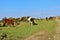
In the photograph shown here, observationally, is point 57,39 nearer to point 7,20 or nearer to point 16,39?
point 16,39

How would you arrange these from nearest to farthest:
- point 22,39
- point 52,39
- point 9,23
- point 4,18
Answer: point 52,39 → point 22,39 → point 9,23 → point 4,18

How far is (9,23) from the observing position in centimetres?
3647

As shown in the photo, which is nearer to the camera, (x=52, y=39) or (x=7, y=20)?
(x=52, y=39)

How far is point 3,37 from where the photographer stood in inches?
664

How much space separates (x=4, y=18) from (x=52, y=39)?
24422 millimetres

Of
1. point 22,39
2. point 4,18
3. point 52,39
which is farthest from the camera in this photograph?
point 4,18

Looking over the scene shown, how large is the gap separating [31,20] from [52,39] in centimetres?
2431

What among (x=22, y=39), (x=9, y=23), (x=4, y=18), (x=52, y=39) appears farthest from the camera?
(x=4, y=18)

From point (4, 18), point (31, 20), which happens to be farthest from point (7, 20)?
point (31, 20)

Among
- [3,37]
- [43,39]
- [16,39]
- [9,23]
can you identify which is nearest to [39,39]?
[43,39]

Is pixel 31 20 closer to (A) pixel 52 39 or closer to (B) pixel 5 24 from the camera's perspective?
(B) pixel 5 24

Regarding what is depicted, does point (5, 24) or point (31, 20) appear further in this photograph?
point (31, 20)

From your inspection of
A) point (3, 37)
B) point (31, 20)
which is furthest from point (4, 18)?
point (3, 37)

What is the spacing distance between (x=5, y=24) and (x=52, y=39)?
2216 cm
